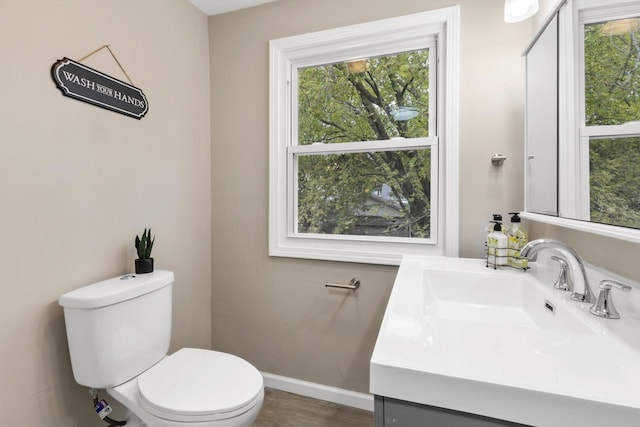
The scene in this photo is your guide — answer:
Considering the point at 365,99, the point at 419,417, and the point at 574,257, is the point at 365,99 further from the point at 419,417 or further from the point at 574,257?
the point at 419,417

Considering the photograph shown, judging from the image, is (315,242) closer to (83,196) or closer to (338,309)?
(338,309)

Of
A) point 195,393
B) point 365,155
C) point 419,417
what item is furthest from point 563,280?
point 195,393

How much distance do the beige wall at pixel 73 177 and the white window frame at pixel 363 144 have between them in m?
0.55

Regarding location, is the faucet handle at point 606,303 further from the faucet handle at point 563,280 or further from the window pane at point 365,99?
the window pane at point 365,99

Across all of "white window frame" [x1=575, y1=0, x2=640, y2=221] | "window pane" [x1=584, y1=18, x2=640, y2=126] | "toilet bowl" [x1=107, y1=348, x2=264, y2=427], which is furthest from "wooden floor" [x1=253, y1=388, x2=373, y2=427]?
"window pane" [x1=584, y1=18, x2=640, y2=126]

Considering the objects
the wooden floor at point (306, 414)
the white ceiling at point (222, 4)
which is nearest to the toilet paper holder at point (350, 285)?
the wooden floor at point (306, 414)

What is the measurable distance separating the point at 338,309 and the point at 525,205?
1087 mm

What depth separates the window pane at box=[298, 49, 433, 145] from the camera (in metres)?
1.71

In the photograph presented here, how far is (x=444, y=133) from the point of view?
159 cm

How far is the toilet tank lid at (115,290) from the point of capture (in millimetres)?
1137

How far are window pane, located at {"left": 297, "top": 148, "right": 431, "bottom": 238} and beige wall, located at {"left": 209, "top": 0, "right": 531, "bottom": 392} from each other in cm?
22

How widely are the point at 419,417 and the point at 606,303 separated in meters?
0.61

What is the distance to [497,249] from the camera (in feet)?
4.11

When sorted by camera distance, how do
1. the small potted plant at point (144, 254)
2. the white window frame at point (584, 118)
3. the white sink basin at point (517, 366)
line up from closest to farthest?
the white sink basin at point (517, 366)
the white window frame at point (584, 118)
the small potted plant at point (144, 254)
